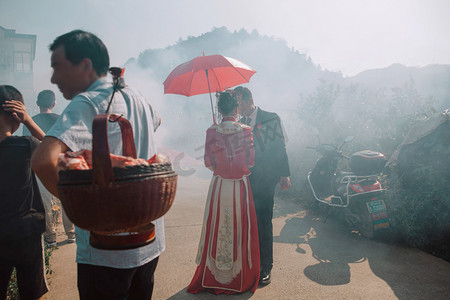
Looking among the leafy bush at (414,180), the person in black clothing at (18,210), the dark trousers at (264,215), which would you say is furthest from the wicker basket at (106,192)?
the leafy bush at (414,180)

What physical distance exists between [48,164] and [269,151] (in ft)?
8.73

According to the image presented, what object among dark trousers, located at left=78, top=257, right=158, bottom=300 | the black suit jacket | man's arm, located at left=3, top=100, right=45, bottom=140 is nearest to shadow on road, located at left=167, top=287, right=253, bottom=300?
the black suit jacket

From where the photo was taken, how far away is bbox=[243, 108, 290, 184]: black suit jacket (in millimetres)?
3375

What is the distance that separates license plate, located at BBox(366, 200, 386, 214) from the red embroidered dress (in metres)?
1.97

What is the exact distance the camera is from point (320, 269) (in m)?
3.41

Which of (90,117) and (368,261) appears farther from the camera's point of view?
(368,261)

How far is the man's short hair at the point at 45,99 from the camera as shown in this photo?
162 inches

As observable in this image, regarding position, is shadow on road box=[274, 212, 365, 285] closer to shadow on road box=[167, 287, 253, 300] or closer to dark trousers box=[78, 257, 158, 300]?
shadow on road box=[167, 287, 253, 300]

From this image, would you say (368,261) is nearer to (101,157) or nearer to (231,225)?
(231,225)

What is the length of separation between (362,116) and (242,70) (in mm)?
5277

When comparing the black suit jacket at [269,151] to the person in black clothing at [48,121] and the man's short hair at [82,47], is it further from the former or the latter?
the person in black clothing at [48,121]

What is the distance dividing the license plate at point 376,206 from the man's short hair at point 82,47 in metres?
3.91

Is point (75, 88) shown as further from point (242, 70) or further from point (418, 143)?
point (418, 143)

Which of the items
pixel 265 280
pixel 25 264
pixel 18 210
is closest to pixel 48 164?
pixel 18 210
